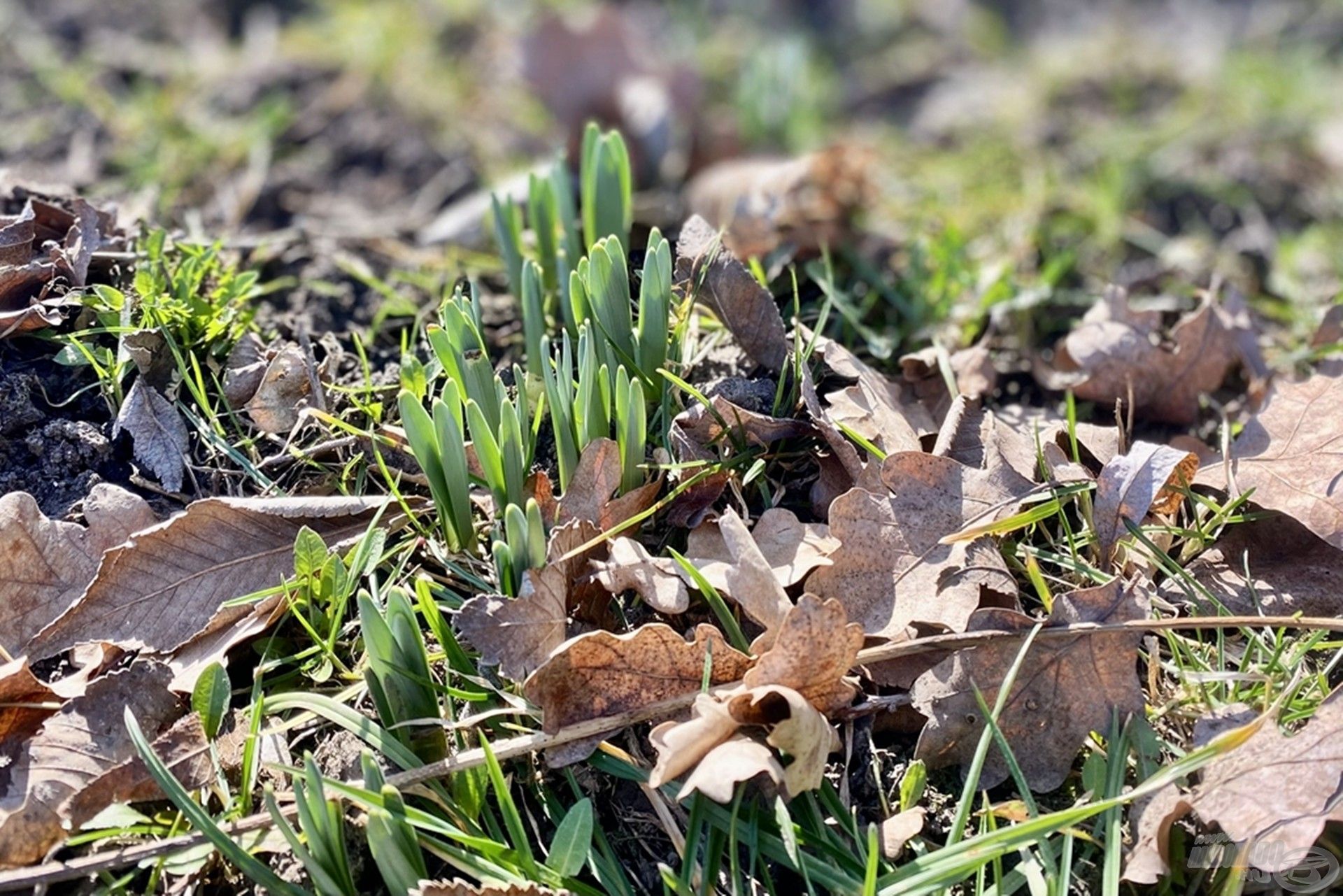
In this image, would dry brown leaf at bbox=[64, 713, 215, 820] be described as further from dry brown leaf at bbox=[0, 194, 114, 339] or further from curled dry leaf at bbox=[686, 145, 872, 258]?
curled dry leaf at bbox=[686, 145, 872, 258]

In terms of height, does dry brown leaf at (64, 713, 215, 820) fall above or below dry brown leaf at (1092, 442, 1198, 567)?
above

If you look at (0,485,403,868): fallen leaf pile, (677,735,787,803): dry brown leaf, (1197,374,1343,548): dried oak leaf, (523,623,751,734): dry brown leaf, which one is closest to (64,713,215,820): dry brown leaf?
(0,485,403,868): fallen leaf pile

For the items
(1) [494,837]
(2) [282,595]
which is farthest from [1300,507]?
(2) [282,595]

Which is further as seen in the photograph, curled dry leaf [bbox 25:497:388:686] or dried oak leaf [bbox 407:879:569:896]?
curled dry leaf [bbox 25:497:388:686]

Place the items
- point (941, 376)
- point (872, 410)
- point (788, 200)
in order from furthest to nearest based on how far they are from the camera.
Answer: point (788, 200)
point (941, 376)
point (872, 410)

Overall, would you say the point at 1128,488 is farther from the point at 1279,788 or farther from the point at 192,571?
the point at 192,571

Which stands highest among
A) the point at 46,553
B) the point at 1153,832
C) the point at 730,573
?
the point at 46,553

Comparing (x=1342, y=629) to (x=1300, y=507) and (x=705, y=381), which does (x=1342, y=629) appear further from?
(x=705, y=381)

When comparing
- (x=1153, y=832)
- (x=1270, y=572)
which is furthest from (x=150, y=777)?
(x=1270, y=572)
